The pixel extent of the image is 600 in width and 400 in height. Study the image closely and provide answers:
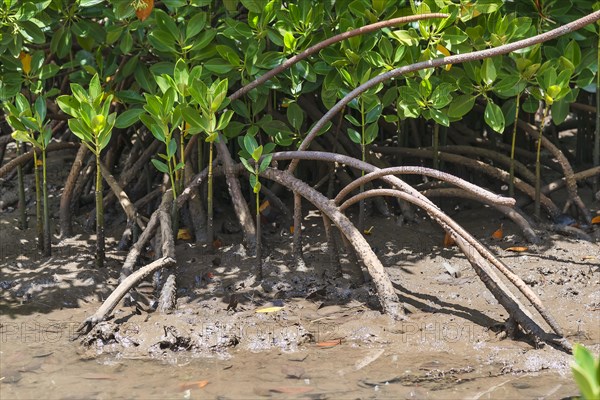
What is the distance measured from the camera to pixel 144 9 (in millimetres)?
→ 4480

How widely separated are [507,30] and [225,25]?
131 centimetres

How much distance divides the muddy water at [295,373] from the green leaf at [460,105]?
1142 mm

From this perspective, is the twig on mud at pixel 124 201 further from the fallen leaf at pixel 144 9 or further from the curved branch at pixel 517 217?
the curved branch at pixel 517 217

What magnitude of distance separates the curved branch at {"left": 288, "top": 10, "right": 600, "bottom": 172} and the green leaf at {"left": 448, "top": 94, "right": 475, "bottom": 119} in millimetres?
431

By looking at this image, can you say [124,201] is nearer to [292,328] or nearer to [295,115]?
[295,115]

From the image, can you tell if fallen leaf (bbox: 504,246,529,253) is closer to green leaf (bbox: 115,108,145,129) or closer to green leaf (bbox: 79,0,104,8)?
green leaf (bbox: 115,108,145,129)

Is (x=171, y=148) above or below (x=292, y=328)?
above

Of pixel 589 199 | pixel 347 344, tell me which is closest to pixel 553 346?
pixel 347 344

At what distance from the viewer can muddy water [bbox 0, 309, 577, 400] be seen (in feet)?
12.1

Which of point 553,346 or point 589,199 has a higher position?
point 589,199

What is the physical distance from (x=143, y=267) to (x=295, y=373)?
994 mm

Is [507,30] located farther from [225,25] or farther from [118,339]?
[118,339]

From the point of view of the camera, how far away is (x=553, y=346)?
391 cm

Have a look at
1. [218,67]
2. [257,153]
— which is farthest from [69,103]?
[257,153]
